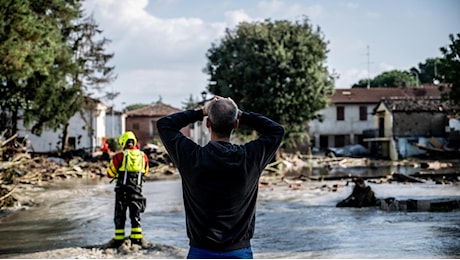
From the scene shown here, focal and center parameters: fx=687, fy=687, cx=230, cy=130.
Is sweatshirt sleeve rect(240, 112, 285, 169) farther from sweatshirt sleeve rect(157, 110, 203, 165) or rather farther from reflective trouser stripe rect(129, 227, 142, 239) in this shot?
reflective trouser stripe rect(129, 227, 142, 239)

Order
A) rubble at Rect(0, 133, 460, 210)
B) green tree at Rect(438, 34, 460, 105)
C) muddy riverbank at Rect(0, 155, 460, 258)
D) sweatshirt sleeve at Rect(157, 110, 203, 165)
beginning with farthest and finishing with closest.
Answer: green tree at Rect(438, 34, 460, 105) → rubble at Rect(0, 133, 460, 210) → muddy riverbank at Rect(0, 155, 460, 258) → sweatshirt sleeve at Rect(157, 110, 203, 165)

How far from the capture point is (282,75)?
170 feet

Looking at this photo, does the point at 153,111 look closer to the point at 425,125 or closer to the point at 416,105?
the point at 416,105

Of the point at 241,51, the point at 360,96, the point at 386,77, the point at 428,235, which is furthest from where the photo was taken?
the point at 386,77

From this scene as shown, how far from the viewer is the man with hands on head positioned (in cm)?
414

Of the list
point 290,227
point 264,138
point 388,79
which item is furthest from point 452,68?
point 388,79

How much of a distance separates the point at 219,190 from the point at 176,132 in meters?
0.56

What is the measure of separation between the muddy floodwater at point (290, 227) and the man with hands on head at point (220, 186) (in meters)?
6.86

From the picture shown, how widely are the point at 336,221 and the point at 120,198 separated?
20.0ft

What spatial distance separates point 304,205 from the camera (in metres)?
20.0

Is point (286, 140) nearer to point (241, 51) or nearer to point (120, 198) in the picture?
point (241, 51)

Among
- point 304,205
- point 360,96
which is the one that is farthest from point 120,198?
point 360,96

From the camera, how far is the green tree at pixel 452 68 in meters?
27.0

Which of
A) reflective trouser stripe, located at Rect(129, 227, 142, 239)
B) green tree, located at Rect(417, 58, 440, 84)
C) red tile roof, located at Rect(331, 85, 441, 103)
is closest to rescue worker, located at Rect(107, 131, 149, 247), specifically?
reflective trouser stripe, located at Rect(129, 227, 142, 239)
